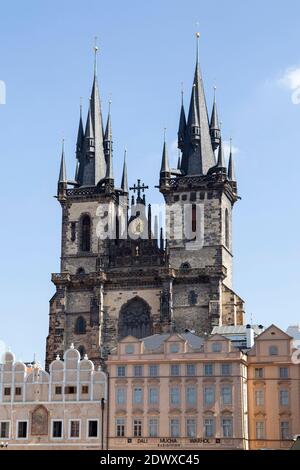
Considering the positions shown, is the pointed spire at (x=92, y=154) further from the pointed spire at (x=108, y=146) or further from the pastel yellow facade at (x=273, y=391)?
the pastel yellow facade at (x=273, y=391)

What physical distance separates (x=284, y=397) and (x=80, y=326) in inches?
1052

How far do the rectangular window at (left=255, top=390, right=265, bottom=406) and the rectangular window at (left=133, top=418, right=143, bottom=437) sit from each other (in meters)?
8.21

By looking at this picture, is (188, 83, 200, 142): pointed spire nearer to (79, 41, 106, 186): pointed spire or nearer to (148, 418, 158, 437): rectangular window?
(79, 41, 106, 186): pointed spire

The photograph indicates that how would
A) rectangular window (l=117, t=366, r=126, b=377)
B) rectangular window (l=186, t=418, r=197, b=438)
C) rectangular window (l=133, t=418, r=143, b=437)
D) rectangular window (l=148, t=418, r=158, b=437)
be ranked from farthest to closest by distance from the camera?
rectangular window (l=117, t=366, r=126, b=377), rectangular window (l=133, t=418, r=143, b=437), rectangular window (l=148, t=418, r=158, b=437), rectangular window (l=186, t=418, r=197, b=438)

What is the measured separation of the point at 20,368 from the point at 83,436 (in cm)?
753

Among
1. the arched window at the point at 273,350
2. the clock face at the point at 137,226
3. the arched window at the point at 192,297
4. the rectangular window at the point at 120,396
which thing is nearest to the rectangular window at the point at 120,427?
the rectangular window at the point at 120,396

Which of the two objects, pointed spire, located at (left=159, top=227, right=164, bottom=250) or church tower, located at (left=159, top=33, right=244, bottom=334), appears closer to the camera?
church tower, located at (left=159, top=33, right=244, bottom=334)

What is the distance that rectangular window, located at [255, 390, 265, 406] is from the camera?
6303cm

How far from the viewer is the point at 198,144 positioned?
290 ft

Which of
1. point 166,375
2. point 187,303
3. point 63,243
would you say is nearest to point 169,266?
point 187,303

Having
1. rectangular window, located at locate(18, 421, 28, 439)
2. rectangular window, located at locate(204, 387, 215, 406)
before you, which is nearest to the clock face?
rectangular window, located at locate(18, 421, 28, 439)

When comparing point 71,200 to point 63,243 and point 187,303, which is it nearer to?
point 63,243

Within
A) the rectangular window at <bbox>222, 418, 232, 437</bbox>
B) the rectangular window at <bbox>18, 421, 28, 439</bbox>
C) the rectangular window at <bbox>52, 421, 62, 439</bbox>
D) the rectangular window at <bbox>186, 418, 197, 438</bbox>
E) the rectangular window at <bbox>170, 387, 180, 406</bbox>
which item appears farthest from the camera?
the rectangular window at <bbox>18, 421, 28, 439</bbox>

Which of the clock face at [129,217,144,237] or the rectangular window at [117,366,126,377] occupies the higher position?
the clock face at [129,217,144,237]
